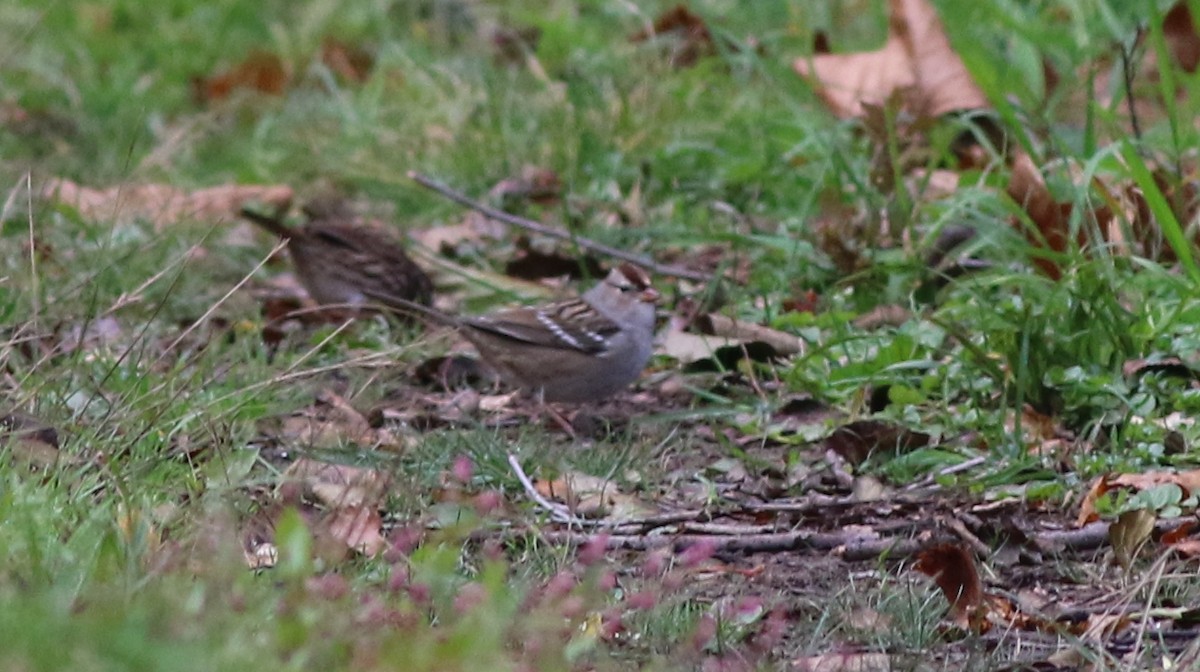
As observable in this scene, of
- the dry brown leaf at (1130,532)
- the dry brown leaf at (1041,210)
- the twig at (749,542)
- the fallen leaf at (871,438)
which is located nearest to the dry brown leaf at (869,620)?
the twig at (749,542)

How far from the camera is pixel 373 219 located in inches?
285

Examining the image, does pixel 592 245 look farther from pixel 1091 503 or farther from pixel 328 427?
pixel 1091 503

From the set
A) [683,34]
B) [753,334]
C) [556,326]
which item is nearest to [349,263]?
[556,326]

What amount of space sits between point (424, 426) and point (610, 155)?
2174 mm

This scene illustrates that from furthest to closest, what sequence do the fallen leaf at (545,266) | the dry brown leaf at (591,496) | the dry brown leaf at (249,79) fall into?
the dry brown leaf at (249,79) → the fallen leaf at (545,266) → the dry brown leaf at (591,496)

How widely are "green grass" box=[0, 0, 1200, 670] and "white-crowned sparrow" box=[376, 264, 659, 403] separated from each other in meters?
0.22

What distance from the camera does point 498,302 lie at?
19.9 feet

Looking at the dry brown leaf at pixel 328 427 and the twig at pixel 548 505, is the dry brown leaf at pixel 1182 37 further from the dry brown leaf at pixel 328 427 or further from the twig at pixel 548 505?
the twig at pixel 548 505

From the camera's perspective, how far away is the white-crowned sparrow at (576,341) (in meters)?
5.16

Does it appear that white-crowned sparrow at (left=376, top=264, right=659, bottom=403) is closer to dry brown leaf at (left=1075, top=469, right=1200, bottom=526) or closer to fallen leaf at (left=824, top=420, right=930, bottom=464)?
fallen leaf at (left=824, top=420, right=930, bottom=464)

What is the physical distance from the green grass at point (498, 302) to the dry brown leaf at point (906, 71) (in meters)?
0.11

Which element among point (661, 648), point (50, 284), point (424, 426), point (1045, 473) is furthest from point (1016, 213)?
point (50, 284)

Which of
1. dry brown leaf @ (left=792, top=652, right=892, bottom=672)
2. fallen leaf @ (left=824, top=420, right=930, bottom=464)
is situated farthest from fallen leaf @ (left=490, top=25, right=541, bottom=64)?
dry brown leaf @ (left=792, top=652, right=892, bottom=672)

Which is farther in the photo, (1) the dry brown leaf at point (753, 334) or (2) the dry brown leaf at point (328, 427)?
(1) the dry brown leaf at point (753, 334)
